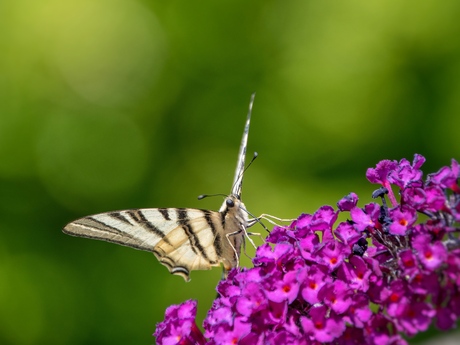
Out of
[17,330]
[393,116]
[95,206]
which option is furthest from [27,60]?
[393,116]

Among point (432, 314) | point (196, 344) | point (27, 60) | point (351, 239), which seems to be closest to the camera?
point (432, 314)

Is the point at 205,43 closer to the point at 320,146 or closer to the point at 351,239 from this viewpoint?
the point at 320,146

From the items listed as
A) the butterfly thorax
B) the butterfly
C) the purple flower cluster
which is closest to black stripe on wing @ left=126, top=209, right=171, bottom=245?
the butterfly

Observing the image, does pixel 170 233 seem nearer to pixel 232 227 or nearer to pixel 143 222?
pixel 143 222

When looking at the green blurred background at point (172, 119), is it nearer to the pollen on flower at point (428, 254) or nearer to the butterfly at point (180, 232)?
the butterfly at point (180, 232)

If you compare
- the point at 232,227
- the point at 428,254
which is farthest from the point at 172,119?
the point at 428,254
